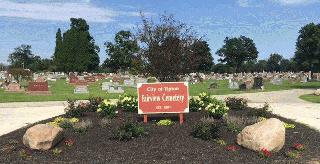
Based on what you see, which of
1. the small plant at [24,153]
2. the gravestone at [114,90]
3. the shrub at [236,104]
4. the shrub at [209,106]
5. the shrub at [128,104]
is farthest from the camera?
the gravestone at [114,90]

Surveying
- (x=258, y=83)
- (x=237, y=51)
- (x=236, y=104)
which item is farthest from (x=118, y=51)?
(x=236, y=104)

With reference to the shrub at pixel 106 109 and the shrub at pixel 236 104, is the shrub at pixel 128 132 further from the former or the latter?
the shrub at pixel 236 104

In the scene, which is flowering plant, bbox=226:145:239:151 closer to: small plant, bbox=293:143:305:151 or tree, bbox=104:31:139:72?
small plant, bbox=293:143:305:151

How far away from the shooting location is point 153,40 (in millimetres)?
25516

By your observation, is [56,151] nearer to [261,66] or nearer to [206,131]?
[206,131]

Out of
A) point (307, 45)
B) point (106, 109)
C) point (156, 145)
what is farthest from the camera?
point (307, 45)

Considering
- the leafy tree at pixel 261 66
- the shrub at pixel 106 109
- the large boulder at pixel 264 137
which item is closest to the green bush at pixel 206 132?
the large boulder at pixel 264 137

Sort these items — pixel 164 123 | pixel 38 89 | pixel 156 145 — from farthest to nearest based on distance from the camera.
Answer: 1. pixel 38 89
2. pixel 164 123
3. pixel 156 145

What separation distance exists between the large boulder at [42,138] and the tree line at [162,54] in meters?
11.4

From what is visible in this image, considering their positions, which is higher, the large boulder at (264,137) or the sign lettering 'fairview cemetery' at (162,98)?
the sign lettering 'fairview cemetery' at (162,98)

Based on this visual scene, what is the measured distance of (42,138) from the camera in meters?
12.9

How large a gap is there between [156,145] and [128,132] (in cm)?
102

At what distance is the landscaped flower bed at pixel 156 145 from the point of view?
1208cm

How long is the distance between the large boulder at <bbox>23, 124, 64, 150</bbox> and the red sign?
3.94 meters
